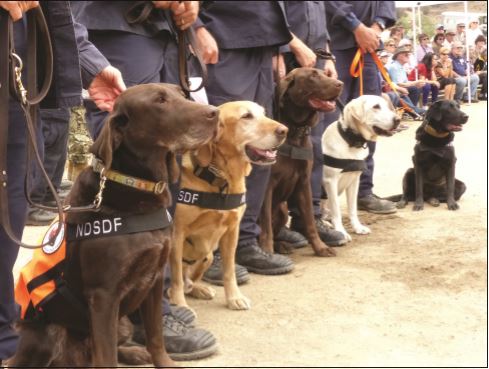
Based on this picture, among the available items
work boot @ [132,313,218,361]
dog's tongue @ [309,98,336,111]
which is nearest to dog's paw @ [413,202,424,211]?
dog's tongue @ [309,98,336,111]

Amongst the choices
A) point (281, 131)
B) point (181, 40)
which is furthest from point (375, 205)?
point (181, 40)

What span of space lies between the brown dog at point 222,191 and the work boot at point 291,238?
1306 millimetres

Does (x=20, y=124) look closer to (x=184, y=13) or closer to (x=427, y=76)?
(x=184, y=13)

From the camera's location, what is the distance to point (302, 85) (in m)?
4.87

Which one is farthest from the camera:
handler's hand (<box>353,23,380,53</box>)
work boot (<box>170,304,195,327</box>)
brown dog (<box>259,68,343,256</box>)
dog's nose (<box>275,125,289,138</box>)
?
handler's hand (<box>353,23,380,53</box>)

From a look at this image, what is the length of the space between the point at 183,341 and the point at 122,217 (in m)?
0.86

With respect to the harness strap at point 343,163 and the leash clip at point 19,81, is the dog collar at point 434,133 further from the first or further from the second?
the leash clip at point 19,81

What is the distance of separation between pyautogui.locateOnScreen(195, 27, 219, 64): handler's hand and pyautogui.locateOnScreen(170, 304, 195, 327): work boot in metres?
1.30

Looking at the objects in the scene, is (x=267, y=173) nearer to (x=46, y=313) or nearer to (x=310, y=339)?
(x=310, y=339)

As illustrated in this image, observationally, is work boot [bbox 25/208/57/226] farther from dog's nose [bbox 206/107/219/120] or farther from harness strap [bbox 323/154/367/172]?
dog's nose [bbox 206/107/219/120]

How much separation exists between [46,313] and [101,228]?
1.39 feet

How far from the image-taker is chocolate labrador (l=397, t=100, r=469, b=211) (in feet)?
22.6

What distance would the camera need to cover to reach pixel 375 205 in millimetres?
6516

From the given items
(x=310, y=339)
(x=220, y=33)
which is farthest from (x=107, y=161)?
(x=220, y=33)
